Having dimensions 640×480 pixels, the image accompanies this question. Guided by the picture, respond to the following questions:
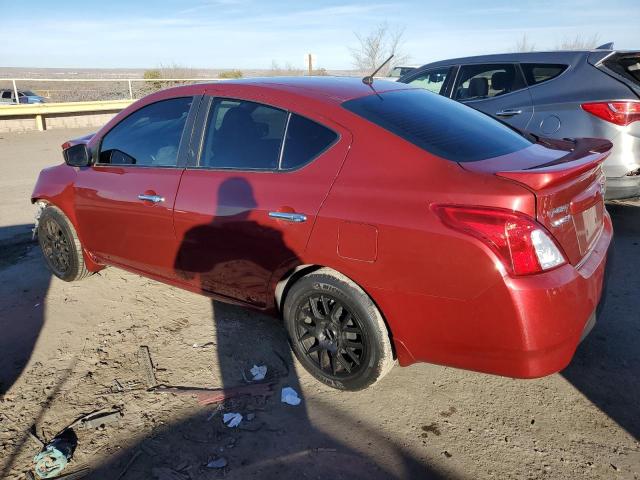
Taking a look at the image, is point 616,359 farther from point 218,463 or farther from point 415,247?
point 218,463

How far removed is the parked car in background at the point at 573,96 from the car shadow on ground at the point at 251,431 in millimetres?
2899

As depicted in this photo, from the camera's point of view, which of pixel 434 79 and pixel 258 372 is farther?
pixel 434 79

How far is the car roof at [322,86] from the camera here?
2965mm

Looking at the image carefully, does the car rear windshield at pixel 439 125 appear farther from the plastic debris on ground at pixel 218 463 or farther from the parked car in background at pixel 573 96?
the plastic debris on ground at pixel 218 463

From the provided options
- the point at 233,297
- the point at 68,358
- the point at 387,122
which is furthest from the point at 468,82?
the point at 68,358

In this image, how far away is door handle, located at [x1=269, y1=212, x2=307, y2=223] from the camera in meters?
2.69

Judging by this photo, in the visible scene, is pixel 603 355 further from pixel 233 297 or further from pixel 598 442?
pixel 233 297

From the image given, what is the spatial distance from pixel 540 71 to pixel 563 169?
3918mm

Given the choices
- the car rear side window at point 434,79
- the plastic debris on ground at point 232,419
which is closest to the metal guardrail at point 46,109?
the car rear side window at point 434,79

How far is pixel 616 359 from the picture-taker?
3.07 metres

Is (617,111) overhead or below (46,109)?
overhead

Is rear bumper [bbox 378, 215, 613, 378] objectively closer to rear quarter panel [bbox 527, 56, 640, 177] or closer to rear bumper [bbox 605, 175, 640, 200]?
rear bumper [bbox 605, 175, 640, 200]

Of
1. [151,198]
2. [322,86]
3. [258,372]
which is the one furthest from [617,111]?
[151,198]

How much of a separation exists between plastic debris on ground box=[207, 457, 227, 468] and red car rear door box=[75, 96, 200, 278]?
1.55 meters
